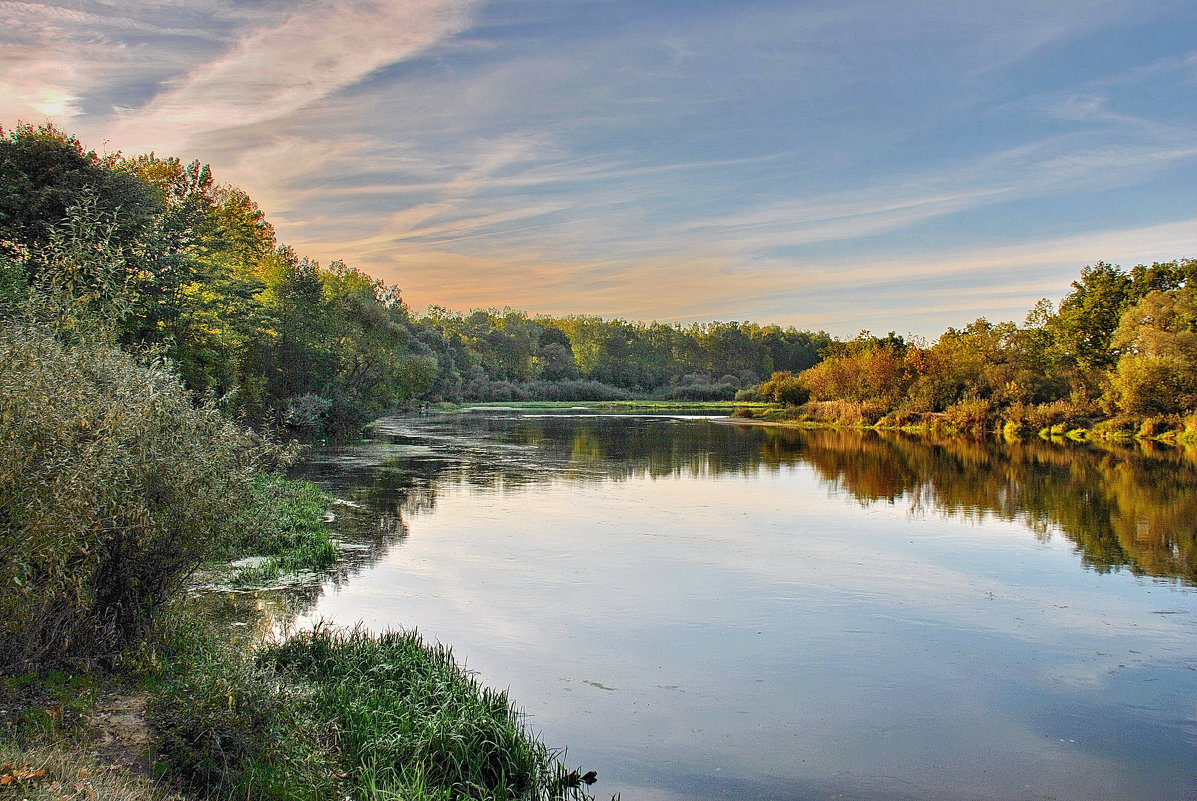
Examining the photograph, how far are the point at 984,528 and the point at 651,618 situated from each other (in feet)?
36.6

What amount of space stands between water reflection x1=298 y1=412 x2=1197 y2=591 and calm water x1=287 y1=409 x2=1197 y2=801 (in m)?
0.20

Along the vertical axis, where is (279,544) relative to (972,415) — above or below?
below

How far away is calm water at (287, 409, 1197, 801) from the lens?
7.12 meters

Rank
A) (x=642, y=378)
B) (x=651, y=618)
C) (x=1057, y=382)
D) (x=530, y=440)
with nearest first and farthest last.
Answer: (x=651, y=618) < (x=530, y=440) < (x=1057, y=382) < (x=642, y=378)

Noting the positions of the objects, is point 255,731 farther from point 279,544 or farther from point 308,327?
point 308,327

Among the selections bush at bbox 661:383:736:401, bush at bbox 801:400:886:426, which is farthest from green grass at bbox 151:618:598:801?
bush at bbox 661:383:736:401

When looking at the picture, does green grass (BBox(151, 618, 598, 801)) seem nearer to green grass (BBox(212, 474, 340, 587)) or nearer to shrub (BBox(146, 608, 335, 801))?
shrub (BBox(146, 608, 335, 801))

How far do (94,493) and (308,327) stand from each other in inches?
1452

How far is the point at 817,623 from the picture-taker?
11.1 m

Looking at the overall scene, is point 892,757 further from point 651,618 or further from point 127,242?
point 127,242

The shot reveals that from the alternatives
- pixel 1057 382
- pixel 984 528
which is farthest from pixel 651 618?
pixel 1057 382

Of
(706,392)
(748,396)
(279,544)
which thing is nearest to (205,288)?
(279,544)

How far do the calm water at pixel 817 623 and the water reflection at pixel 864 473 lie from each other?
0.65 feet

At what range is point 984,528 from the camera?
18641mm
